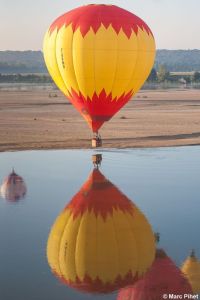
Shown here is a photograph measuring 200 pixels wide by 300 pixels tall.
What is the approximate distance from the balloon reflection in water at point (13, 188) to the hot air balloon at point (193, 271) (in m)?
6.76

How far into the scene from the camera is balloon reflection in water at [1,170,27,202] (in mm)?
16562

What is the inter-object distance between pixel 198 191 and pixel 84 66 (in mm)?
5777

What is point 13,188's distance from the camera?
17.2 meters

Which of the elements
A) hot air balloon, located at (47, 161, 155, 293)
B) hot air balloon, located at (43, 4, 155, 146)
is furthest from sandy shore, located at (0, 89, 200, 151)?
hot air balloon, located at (47, 161, 155, 293)

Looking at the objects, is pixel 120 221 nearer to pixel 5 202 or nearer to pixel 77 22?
pixel 5 202

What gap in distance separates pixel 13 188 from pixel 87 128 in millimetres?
13682

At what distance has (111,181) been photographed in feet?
59.8

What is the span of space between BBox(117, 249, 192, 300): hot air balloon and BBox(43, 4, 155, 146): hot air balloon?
9.48 m

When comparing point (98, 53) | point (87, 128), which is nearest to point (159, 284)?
point (98, 53)

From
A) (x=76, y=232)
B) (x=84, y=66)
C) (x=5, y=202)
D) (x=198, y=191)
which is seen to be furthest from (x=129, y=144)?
(x=76, y=232)

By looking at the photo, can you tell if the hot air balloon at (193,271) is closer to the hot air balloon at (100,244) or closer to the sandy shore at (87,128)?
the hot air balloon at (100,244)
